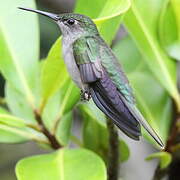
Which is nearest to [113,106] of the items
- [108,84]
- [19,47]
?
[108,84]

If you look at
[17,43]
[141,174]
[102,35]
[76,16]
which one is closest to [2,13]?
[17,43]

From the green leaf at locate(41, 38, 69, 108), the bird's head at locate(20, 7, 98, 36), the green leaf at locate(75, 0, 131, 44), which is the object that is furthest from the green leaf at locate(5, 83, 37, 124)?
the green leaf at locate(75, 0, 131, 44)

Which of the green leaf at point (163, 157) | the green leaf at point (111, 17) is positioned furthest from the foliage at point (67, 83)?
the green leaf at point (111, 17)

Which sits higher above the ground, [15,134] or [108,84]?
[108,84]

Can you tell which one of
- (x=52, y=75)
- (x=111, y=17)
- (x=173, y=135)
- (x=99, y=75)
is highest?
(x=111, y=17)

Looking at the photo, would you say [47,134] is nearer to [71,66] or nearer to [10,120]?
[10,120]

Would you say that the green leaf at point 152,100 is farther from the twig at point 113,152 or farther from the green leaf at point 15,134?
the green leaf at point 15,134

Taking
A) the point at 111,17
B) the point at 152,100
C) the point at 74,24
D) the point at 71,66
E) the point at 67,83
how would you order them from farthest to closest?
the point at 152,100 → the point at 67,83 → the point at 74,24 → the point at 71,66 → the point at 111,17

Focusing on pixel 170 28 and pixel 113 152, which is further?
pixel 170 28
